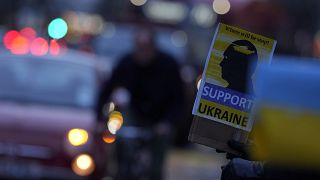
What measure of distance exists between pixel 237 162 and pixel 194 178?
35.0 feet

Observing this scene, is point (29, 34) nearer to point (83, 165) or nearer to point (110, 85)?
point (110, 85)

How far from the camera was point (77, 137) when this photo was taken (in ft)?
32.3

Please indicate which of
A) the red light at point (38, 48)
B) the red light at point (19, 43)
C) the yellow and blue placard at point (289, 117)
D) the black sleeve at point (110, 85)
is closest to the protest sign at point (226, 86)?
the yellow and blue placard at point (289, 117)

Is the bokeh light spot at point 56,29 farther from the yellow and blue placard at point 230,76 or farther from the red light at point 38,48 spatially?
the yellow and blue placard at point 230,76

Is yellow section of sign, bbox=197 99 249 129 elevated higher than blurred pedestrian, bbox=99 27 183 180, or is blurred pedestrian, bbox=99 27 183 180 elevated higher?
blurred pedestrian, bbox=99 27 183 180

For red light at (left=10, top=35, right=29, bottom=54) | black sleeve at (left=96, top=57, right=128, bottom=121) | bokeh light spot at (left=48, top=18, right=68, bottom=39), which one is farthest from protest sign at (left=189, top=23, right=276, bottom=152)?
bokeh light spot at (left=48, top=18, right=68, bottom=39)

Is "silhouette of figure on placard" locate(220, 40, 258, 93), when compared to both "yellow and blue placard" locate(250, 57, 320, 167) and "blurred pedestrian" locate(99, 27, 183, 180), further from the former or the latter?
"blurred pedestrian" locate(99, 27, 183, 180)

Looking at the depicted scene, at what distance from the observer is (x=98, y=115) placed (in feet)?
33.6

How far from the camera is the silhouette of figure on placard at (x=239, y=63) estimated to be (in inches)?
152

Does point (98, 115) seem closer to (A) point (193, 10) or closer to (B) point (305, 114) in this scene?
(B) point (305, 114)

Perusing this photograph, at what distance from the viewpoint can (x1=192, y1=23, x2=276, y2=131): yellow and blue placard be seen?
152 inches

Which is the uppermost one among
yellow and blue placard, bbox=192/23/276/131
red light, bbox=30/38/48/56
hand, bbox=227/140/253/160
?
red light, bbox=30/38/48/56

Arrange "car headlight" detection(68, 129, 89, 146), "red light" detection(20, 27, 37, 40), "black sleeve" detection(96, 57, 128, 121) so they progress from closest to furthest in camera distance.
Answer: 1. "car headlight" detection(68, 129, 89, 146)
2. "black sleeve" detection(96, 57, 128, 121)
3. "red light" detection(20, 27, 37, 40)

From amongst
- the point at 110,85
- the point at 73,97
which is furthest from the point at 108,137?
the point at 73,97
